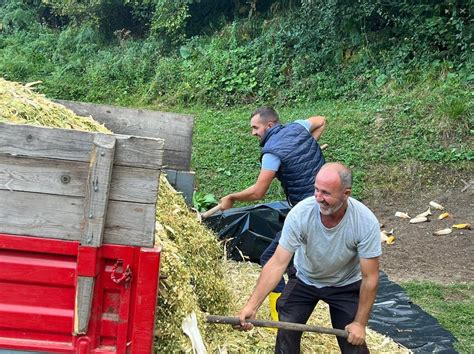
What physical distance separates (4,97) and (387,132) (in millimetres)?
8819

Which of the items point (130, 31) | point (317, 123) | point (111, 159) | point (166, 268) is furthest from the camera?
point (130, 31)

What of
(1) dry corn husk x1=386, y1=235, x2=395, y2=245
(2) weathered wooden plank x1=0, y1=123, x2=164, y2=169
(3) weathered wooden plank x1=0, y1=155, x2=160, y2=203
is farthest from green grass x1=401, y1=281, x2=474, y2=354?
(2) weathered wooden plank x1=0, y1=123, x2=164, y2=169

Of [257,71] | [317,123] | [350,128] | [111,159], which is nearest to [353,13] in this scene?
[257,71]

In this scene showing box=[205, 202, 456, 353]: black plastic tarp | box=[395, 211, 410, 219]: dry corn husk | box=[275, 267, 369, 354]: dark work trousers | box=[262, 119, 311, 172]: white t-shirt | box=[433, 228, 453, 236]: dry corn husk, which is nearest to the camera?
box=[275, 267, 369, 354]: dark work trousers

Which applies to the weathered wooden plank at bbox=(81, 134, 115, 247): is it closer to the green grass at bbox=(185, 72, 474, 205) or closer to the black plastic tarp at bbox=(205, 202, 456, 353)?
the black plastic tarp at bbox=(205, 202, 456, 353)

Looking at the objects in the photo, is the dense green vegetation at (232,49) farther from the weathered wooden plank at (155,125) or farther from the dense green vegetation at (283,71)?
the weathered wooden plank at (155,125)

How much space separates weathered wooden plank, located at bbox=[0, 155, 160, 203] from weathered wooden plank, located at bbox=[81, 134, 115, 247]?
0.04 metres

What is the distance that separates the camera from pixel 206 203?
904cm

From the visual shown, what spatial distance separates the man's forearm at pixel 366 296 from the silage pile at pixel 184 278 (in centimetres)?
88

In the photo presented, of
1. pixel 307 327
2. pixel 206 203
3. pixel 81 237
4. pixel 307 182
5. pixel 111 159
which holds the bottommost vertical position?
pixel 206 203

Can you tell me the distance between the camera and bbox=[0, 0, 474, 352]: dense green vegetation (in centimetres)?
1147

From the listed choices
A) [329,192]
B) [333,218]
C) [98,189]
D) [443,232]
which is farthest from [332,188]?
[443,232]

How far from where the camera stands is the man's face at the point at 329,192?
393 centimetres

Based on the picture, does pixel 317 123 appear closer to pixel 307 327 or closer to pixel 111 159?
pixel 307 327
